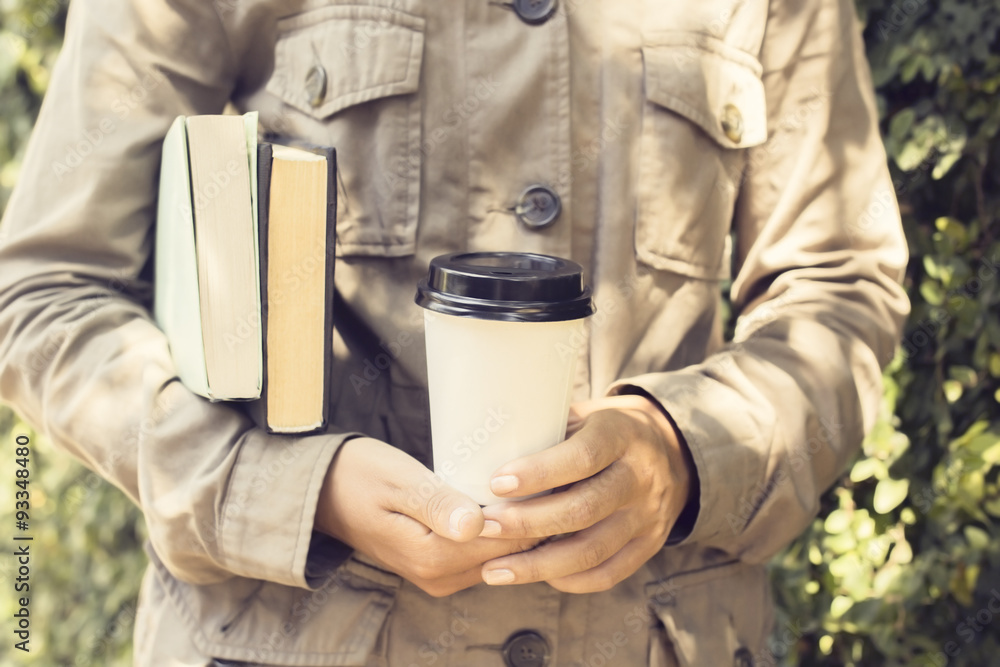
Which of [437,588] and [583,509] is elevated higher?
[583,509]

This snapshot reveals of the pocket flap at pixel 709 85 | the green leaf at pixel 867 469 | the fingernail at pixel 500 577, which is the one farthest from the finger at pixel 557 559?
the green leaf at pixel 867 469

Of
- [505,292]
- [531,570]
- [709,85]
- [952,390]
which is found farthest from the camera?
[952,390]

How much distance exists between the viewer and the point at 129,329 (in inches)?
41.3

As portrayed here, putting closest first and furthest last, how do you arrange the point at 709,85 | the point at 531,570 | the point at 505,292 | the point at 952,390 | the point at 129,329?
the point at 505,292, the point at 531,570, the point at 129,329, the point at 709,85, the point at 952,390

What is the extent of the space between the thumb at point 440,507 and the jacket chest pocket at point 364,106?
0.32 metres

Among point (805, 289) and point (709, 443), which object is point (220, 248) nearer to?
point (709, 443)

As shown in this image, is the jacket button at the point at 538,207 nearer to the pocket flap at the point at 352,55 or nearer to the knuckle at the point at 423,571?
the pocket flap at the point at 352,55

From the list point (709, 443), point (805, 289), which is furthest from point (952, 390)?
point (709, 443)

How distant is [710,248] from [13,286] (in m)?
0.92

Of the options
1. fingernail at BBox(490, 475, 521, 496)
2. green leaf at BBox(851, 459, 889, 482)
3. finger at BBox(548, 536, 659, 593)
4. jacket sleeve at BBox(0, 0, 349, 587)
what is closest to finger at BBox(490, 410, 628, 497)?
fingernail at BBox(490, 475, 521, 496)

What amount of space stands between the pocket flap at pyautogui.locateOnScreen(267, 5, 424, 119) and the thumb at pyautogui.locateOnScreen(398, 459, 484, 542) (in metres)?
0.47

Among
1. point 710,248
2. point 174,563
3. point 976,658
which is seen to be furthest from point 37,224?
point 976,658

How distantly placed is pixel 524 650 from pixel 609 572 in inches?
8.3

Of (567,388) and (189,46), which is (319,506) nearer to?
(567,388)
